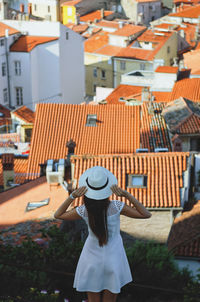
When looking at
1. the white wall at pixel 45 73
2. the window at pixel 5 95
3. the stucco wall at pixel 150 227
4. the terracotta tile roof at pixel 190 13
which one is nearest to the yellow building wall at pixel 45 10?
the terracotta tile roof at pixel 190 13

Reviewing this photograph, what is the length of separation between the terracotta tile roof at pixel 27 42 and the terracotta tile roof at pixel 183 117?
21.6 m

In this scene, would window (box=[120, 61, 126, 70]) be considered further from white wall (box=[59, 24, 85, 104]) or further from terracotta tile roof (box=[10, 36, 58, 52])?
terracotta tile roof (box=[10, 36, 58, 52])

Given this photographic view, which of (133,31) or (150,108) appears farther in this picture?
(133,31)

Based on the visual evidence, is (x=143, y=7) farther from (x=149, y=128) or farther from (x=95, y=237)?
(x=95, y=237)

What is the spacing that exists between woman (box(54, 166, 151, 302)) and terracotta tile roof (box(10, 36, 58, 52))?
4136 centimetres

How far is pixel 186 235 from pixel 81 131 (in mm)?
9066

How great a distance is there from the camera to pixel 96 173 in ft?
16.8

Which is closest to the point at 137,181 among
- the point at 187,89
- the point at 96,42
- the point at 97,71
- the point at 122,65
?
the point at 187,89

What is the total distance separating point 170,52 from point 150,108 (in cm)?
3210

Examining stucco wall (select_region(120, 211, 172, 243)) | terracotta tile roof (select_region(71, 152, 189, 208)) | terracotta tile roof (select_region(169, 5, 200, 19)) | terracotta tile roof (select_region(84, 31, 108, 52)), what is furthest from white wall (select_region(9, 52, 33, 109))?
terracotta tile roof (select_region(169, 5, 200, 19))

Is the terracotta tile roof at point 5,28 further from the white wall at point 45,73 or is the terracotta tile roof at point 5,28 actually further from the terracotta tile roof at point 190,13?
the terracotta tile roof at point 190,13

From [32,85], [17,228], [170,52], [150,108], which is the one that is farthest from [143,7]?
[17,228]

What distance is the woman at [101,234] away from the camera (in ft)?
16.7

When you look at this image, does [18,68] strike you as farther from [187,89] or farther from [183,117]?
[183,117]
